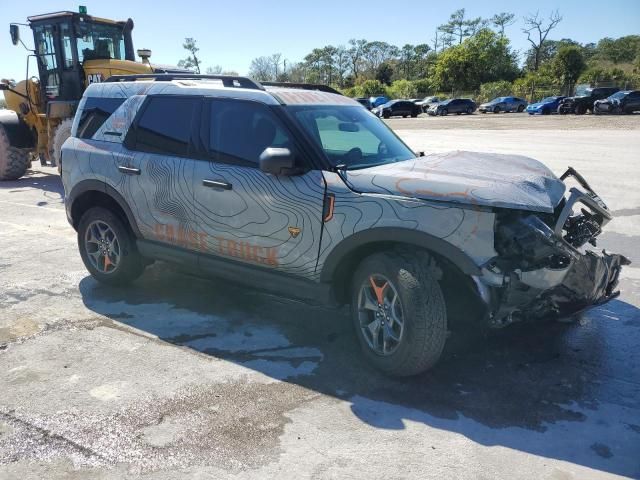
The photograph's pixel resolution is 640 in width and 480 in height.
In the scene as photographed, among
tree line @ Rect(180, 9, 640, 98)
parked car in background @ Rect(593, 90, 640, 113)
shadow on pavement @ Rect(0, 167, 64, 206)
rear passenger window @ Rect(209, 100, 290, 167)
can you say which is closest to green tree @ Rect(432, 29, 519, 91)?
tree line @ Rect(180, 9, 640, 98)

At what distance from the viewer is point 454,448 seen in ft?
9.66

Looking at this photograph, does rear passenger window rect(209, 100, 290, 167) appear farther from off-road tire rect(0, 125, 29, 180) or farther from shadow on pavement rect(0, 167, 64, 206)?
off-road tire rect(0, 125, 29, 180)

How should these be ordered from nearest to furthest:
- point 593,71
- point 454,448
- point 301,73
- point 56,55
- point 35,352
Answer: point 454,448 < point 35,352 < point 56,55 < point 593,71 < point 301,73

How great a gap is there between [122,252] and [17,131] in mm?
9396

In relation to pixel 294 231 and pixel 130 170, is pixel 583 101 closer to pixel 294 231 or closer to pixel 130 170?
pixel 130 170

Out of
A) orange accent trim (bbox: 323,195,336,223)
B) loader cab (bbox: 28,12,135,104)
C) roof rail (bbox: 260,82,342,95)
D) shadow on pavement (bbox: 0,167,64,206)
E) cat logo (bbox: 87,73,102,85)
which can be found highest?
loader cab (bbox: 28,12,135,104)

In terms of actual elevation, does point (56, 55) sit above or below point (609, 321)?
above

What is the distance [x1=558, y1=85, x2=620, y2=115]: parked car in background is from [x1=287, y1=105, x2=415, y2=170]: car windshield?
39383mm

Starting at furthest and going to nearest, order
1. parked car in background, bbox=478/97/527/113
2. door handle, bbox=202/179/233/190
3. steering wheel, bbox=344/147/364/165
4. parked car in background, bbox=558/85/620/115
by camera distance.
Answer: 1. parked car in background, bbox=478/97/527/113
2. parked car in background, bbox=558/85/620/115
3. door handle, bbox=202/179/233/190
4. steering wheel, bbox=344/147/364/165

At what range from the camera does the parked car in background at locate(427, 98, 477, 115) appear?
4875 cm

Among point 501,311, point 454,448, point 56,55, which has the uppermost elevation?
point 56,55

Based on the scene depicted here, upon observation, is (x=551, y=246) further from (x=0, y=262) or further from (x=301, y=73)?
(x=301, y=73)

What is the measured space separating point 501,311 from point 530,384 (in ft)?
2.07

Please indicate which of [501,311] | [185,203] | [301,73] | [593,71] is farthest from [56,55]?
[301,73]
